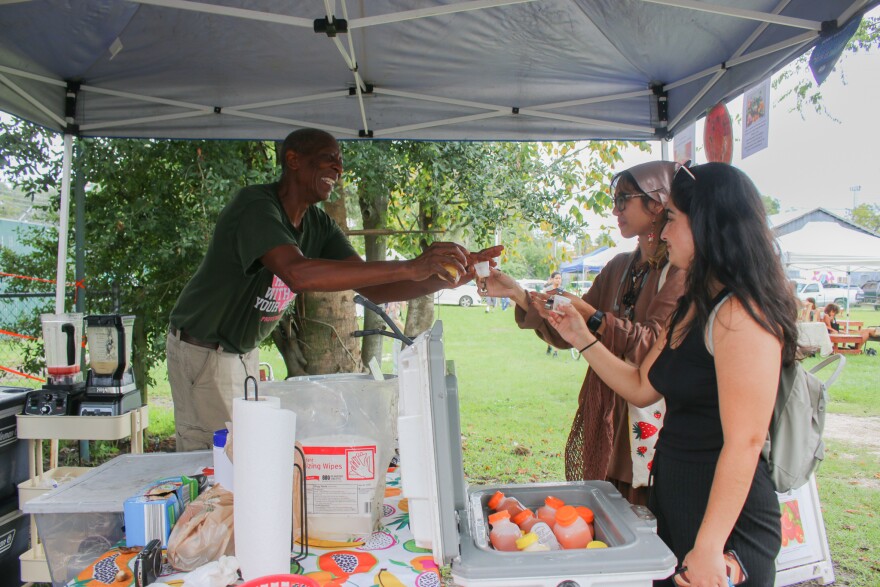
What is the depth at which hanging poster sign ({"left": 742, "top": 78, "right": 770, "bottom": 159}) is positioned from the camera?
2.39 meters

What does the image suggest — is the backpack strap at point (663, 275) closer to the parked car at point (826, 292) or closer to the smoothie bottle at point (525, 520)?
the smoothie bottle at point (525, 520)

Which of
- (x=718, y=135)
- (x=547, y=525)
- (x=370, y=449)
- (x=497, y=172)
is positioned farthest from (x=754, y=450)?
(x=497, y=172)

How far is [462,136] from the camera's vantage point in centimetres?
355

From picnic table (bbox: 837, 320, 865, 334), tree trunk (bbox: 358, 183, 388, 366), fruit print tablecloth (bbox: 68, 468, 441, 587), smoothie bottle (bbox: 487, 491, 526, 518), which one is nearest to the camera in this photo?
fruit print tablecloth (bbox: 68, 468, 441, 587)

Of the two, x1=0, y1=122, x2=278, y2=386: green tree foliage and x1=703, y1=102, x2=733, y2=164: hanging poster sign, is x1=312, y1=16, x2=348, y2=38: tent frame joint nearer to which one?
→ x1=703, y1=102, x2=733, y2=164: hanging poster sign

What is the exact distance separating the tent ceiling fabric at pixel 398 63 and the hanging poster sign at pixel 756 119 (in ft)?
0.20

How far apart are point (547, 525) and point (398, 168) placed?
4.45m

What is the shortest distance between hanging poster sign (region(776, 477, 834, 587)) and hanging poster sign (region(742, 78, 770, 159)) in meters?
1.71

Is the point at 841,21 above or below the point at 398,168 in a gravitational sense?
below

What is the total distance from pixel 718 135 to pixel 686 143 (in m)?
0.42

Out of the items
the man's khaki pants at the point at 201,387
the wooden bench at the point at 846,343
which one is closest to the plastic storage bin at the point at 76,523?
the man's khaki pants at the point at 201,387

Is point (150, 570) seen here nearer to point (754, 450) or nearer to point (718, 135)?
point (754, 450)

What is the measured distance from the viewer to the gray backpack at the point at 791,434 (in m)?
1.42

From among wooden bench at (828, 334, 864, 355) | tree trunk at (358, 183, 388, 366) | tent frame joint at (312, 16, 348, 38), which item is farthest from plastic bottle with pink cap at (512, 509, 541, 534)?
wooden bench at (828, 334, 864, 355)
